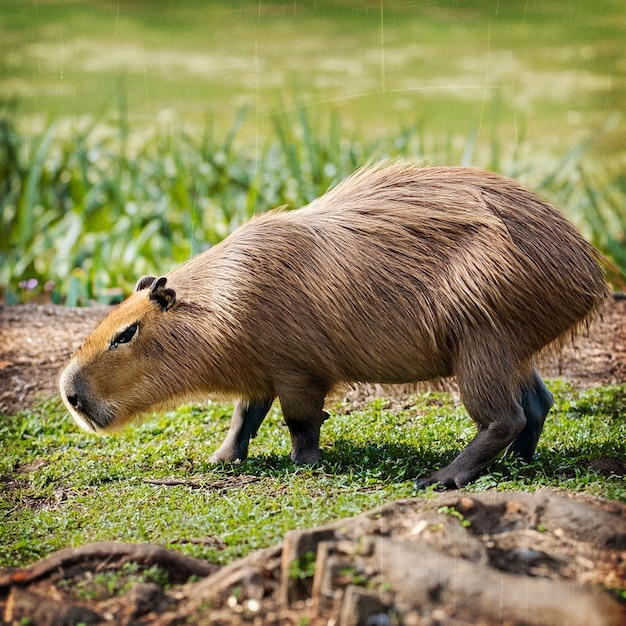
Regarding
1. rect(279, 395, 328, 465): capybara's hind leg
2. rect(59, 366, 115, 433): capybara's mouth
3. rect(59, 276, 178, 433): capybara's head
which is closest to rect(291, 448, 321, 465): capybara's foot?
rect(279, 395, 328, 465): capybara's hind leg

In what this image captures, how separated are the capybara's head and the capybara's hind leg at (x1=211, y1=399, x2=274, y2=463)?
0.44 m

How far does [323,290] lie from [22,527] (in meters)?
1.95

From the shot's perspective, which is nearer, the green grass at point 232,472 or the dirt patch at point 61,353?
the green grass at point 232,472

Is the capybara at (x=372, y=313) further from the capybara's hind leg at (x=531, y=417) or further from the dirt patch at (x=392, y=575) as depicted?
the dirt patch at (x=392, y=575)

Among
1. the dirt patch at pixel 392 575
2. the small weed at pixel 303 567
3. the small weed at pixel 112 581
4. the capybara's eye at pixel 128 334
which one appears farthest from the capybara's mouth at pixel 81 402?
the small weed at pixel 303 567

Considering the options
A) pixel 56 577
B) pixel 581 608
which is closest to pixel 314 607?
pixel 581 608

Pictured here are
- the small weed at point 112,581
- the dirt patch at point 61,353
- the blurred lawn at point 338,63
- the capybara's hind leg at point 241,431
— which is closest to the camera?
the small weed at point 112,581

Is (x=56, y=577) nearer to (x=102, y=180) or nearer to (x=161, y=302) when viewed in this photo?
(x=161, y=302)

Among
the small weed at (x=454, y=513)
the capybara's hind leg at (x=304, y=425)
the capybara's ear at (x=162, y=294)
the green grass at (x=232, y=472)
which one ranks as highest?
the capybara's ear at (x=162, y=294)

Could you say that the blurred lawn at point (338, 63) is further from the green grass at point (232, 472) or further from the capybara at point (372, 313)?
the green grass at point (232, 472)

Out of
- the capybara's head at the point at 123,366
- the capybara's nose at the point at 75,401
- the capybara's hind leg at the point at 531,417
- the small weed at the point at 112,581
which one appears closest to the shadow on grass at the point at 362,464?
the capybara's hind leg at the point at 531,417

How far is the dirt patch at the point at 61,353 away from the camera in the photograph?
671 cm

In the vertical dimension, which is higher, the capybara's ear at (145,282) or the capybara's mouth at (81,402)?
the capybara's ear at (145,282)

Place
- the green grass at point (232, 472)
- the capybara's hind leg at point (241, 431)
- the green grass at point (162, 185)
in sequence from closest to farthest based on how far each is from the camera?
the green grass at point (232, 472) < the capybara's hind leg at point (241, 431) < the green grass at point (162, 185)
